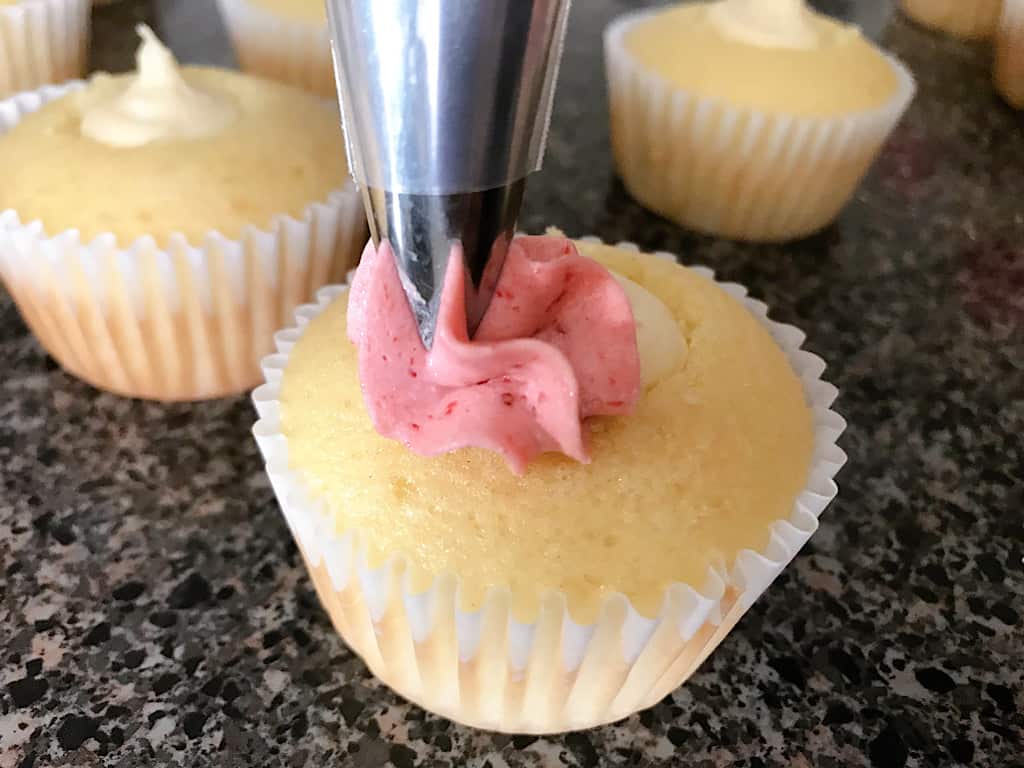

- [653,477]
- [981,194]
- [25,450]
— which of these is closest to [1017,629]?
[653,477]

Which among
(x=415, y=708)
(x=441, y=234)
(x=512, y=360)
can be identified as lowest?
(x=415, y=708)

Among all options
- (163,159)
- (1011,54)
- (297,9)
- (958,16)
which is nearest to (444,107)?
(163,159)

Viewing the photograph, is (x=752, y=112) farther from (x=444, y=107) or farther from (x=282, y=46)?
(x=444, y=107)

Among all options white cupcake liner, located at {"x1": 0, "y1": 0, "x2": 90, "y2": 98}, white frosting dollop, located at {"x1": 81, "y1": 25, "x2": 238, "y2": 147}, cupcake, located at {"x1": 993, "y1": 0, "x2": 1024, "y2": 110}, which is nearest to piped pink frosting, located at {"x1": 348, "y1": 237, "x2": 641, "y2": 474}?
white frosting dollop, located at {"x1": 81, "y1": 25, "x2": 238, "y2": 147}

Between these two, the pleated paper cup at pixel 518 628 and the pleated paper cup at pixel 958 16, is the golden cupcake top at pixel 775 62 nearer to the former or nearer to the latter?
the pleated paper cup at pixel 518 628

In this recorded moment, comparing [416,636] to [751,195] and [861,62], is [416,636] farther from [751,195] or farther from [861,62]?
[861,62]

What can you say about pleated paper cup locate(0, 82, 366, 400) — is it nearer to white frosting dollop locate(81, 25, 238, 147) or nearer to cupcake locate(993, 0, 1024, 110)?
white frosting dollop locate(81, 25, 238, 147)

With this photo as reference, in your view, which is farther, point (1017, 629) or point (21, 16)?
point (21, 16)

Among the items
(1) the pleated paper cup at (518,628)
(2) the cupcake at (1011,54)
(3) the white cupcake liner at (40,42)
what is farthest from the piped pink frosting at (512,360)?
(2) the cupcake at (1011,54)
